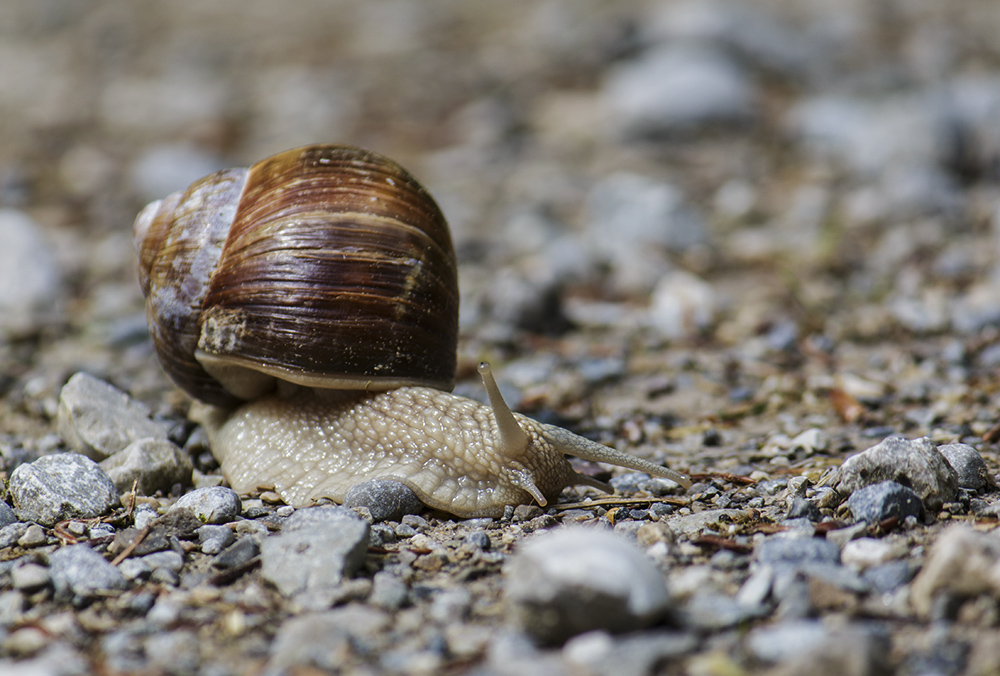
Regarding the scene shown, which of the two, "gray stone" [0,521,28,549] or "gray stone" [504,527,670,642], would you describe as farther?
"gray stone" [0,521,28,549]

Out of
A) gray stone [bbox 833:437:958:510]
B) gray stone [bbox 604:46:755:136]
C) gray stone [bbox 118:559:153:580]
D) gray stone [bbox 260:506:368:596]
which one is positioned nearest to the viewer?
gray stone [bbox 260:506:368:596]


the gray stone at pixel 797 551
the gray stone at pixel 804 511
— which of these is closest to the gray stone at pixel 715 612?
the gray stone at pixel 797 551

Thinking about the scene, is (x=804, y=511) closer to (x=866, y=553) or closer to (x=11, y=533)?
(x=866, y=553)

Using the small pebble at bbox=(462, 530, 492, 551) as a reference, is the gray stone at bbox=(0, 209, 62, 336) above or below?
above

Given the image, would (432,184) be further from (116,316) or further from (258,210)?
(258,210)

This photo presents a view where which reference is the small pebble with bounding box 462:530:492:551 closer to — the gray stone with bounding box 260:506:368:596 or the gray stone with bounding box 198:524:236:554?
the gray stone with bounding box 260:506:368:596

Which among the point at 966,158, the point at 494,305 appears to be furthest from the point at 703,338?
the point at 966,158

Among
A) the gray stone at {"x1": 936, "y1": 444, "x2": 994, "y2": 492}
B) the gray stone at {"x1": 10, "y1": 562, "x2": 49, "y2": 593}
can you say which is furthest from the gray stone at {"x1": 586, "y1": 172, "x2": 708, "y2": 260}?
the gray stone at {"x1": 10, "y1": 562, "x2": 49, "y2": 593}
